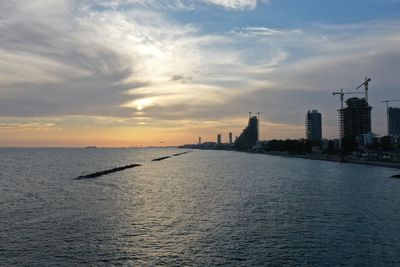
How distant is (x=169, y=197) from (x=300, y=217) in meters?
26.4

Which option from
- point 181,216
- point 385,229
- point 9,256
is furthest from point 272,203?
point 9,256

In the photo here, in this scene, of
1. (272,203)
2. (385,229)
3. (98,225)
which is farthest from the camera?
(272,203)

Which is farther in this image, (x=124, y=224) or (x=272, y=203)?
(x=272, y=203)

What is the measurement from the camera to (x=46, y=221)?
44.8 m

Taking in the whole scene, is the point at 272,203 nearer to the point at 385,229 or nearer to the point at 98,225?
the point at 385,229

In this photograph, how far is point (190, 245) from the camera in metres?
34.3

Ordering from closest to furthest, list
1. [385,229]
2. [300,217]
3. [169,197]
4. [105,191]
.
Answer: [385,229] < [300,217] < [169,197] < [105,191]

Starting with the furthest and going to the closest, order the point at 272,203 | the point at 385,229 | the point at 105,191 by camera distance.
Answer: the point at 105,191
the point at 272,203
the point at 385,229

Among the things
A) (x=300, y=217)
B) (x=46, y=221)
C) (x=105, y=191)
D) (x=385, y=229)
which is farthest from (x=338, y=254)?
(x=105, y=191)

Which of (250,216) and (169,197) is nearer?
(250,216)

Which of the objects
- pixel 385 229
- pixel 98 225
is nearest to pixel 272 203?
pixel 385 229

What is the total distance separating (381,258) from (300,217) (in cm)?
1640

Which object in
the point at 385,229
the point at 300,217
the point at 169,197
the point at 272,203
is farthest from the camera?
the point at 169,197

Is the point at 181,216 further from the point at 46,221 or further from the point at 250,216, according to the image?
the point at 46,221
